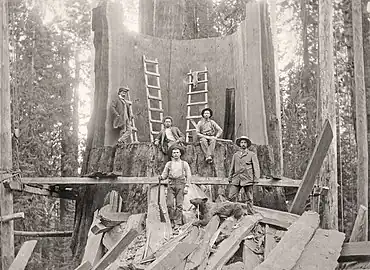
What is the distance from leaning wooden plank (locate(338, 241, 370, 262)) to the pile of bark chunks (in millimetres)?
71

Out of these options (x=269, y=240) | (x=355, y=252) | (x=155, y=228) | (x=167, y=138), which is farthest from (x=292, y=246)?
(x=167, y=138)

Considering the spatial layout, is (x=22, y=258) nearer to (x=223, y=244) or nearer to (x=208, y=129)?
(x=223, y=244)

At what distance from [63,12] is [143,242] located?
21723mm

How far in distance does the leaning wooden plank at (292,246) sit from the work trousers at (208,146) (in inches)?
243

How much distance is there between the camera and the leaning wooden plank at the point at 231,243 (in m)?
6.42

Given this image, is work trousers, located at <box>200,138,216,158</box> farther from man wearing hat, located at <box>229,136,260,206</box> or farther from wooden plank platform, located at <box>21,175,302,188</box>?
man wearing hat, located at <box>229,136,260,206</box>

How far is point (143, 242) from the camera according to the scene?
27.8ft

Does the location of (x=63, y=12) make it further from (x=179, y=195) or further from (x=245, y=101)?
(x=179, y=195)

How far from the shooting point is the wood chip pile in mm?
5125

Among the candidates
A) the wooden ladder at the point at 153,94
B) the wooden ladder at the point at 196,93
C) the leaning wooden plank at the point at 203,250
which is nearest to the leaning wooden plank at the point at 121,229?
the leaning wooden plank at the point at 203,250

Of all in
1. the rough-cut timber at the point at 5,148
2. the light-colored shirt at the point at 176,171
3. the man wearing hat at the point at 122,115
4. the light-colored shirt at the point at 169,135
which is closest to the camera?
the light-colored shirt at the point at 176,171

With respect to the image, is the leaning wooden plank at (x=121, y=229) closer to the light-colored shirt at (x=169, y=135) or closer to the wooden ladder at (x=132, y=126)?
the light-colored shirt at (x=169, y=135)

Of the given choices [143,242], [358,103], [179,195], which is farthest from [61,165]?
[143,242]

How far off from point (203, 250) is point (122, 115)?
8.29 metres
